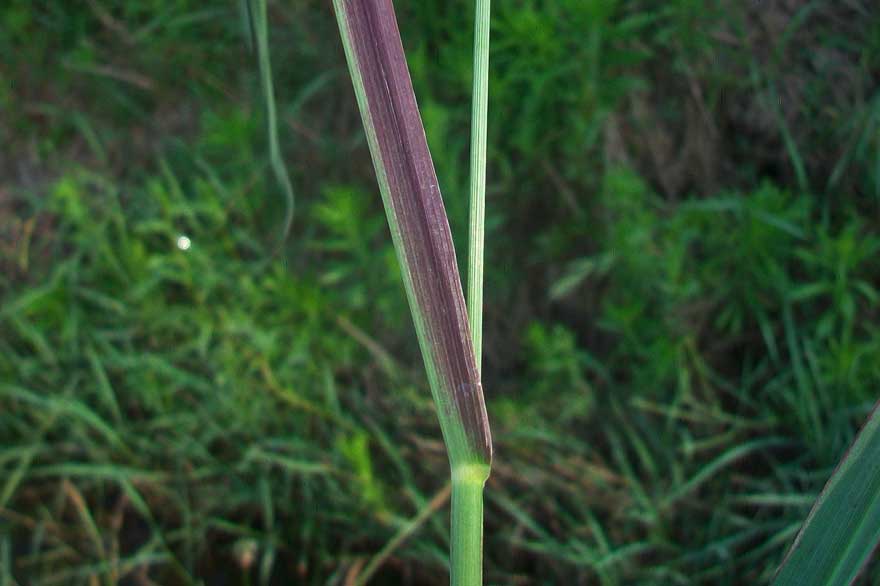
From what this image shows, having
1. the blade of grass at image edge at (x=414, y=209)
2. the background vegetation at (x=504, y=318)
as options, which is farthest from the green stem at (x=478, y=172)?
the background vegetation at (x=504, y=318)

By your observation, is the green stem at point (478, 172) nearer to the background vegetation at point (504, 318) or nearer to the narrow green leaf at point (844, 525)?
the narrow green leaf at point (844, 525)

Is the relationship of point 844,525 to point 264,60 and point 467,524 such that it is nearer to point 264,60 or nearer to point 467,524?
point 467,524

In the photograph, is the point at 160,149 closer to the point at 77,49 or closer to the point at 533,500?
the point at 77,49

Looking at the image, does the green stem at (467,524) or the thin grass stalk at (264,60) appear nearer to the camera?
the green stem at (467,524)

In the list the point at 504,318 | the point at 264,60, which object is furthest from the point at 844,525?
the point at 504,318

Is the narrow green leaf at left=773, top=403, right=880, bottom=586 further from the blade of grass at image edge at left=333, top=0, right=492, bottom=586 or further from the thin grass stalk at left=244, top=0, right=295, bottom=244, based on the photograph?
the thin grass stalk at left=244, top=0, right=295, bottom=244

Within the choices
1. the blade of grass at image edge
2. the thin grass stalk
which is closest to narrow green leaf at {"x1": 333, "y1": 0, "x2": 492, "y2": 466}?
the blade of grass at image edge

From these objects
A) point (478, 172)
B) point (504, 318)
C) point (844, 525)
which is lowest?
point (504, 318)
